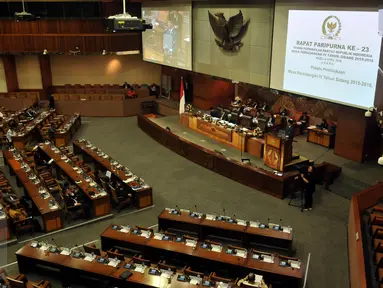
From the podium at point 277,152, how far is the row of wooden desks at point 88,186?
17.4ft

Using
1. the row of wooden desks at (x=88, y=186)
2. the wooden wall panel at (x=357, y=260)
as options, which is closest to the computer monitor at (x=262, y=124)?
the wooden wall panel at (x=357, y=260)

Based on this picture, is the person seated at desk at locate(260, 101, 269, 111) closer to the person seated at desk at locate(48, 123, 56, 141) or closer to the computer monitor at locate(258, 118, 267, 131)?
the computer monitor at locate(258, 118, 267, 131)

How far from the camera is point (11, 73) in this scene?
Result: 2280cm

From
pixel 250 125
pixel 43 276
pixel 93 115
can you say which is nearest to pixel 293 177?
pixel 250 125

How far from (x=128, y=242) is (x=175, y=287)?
6.56ft

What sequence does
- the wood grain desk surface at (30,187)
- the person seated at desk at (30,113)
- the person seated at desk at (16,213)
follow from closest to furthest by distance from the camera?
the person seated at desk at (16,213)
the wood grain desk surface at (30,187)
the person seated at desk at (30,113)

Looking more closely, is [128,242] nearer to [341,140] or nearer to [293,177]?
[293,177]

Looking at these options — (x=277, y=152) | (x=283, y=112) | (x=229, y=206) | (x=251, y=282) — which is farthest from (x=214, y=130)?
(x=251, y=282)

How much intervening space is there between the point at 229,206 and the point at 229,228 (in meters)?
2.25

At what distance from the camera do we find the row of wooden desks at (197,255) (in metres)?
7.40

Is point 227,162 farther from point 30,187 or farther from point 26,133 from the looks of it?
point 26,133

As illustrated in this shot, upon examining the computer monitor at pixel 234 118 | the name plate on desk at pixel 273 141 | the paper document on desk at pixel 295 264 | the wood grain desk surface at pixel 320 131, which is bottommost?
the paper document on desk at pixel 295 264

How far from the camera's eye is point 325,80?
12.3m

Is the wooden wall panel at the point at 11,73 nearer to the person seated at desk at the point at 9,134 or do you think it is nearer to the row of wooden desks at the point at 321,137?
the person seated at desk at the point at 9,134
